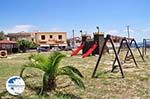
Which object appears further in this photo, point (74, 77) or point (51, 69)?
point (51, 69)

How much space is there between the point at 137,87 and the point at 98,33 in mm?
21572

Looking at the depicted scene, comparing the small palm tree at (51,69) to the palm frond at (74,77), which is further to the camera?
the small palm tree at (51,69)

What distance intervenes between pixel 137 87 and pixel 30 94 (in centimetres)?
321

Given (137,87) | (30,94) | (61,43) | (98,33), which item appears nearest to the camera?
(30,94)

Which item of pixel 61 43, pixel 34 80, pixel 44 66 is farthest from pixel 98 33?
pixel 61 43

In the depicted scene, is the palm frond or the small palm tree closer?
the palm frond

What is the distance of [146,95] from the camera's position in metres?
9.24

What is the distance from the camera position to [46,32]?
92438mm

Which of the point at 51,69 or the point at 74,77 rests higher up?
the point at 51,69

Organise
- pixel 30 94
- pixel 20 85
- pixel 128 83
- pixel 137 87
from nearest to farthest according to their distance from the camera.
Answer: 1. pixel 20 85
2. pixel 30 94
3. pixel 137 87
4. pixel 128 83

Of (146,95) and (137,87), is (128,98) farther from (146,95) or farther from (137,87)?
(137,87)

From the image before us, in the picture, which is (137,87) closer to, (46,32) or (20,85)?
(20,85)

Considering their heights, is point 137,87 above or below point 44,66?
below

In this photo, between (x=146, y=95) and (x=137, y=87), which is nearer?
(x=146, y=95)
